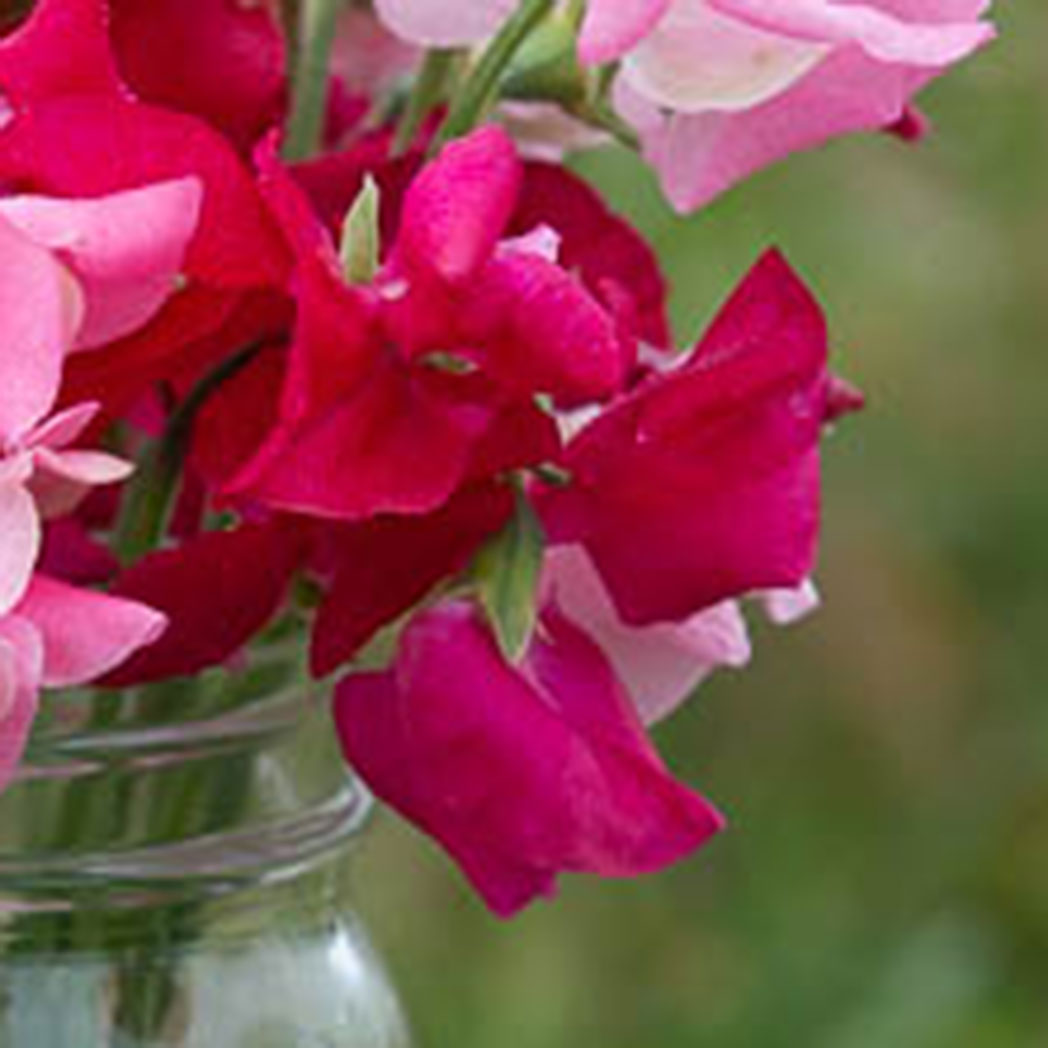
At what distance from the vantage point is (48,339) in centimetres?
54

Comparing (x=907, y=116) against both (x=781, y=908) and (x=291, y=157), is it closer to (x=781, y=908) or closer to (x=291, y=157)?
(x=291, y=157)

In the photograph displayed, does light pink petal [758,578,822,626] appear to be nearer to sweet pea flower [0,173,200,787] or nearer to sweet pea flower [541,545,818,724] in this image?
sweet pea flower [541,545,818,724]

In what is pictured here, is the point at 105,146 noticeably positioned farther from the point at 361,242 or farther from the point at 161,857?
the point at 161,857

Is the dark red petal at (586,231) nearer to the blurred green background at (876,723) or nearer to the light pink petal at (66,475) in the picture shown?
the light pink petal at (66,475)

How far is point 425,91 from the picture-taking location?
0.66 m

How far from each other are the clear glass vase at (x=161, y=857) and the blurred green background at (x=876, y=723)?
2.81 feet

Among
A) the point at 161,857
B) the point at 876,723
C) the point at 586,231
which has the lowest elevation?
the point at 876,723

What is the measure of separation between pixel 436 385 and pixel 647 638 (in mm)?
114

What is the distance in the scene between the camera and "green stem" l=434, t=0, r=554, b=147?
0.60 meters

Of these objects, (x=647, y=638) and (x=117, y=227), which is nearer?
(x=117, y=227)

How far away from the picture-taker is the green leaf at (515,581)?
618 mm

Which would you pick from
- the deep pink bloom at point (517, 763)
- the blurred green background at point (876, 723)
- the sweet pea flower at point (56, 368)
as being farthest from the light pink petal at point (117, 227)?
the blurred green background at point (876, 723)

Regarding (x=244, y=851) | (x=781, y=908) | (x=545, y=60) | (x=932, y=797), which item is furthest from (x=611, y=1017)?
(x=545, y=60)

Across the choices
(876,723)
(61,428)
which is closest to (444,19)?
(61,428)
